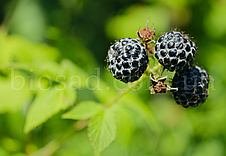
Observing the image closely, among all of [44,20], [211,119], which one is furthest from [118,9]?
[211,119]

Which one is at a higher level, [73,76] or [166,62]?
[166,62]

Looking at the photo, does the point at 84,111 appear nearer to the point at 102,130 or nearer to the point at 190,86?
the point at 102,130

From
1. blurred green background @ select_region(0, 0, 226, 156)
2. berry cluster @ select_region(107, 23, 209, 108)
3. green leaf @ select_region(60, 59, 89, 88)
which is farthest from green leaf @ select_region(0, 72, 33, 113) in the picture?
berry cluster @ select_region(107, 23, 209, 108)

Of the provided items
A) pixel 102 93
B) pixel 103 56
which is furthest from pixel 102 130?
pixel 103 56

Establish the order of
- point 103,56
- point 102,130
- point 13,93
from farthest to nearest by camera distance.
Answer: point 103,56
point 13,93
point 102,130

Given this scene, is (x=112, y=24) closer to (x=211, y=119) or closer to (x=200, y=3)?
(x=200, y=3)

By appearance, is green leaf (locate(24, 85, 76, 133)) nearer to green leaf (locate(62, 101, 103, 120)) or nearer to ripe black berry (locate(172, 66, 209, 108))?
green leaf (locate(62, 101, 103, 120))

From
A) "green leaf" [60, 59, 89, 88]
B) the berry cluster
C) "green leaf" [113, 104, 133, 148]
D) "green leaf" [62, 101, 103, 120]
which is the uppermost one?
the berry cluster

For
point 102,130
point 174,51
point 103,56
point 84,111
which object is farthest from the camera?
point 103,56
